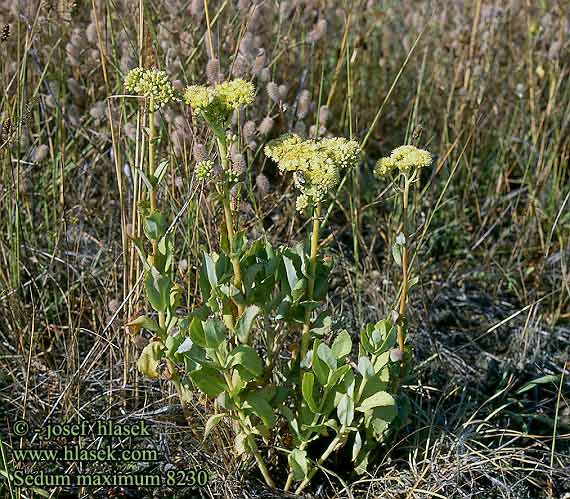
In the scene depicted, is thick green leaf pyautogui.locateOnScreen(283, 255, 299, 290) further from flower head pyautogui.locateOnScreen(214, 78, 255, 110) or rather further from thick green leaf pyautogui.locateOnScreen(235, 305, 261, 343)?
flower head pyautogui.locateOnScreen(214, 78, 255, 110)

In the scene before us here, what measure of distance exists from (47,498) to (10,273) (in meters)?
0.64

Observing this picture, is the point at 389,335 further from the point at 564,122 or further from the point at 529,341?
the point at 564,122

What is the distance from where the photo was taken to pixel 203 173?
1.32m

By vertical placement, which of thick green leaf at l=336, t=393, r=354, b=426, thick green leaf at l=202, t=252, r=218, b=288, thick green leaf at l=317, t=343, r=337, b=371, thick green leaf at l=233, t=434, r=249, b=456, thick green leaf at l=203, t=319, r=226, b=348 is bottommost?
thick green leaf at l=233, t=434, r=249, b=456

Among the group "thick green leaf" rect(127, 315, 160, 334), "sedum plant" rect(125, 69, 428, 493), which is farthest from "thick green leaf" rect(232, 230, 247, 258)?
"thick green leaf" rect(127, 315, 160, 334)

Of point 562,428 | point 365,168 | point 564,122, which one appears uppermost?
point 564,122

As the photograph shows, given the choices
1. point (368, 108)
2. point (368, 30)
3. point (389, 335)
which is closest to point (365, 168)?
point (368, 108)

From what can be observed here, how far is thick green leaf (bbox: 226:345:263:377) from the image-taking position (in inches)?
54.7

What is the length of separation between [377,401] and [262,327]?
0.99 feet

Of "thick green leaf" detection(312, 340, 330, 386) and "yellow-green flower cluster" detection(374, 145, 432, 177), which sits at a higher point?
"yellow-green flower cluster" detection(374, 145, 432, 177)

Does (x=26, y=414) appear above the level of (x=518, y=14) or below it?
below

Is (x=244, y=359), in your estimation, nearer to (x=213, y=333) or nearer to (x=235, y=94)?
(x=213, y=333)

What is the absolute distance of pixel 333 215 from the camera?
2.58 m

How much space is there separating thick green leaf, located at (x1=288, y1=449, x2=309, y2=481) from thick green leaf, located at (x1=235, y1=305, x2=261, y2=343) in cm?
27
